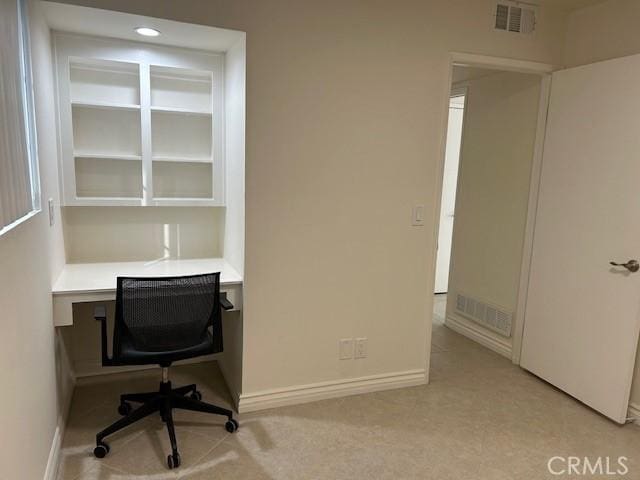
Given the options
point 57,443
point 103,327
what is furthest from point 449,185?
point 57,443

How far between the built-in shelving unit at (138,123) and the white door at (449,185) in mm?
2809

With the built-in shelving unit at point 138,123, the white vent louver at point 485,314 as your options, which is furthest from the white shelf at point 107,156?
the white vent louver at point 485,314

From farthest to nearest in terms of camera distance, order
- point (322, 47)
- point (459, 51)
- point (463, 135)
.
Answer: point (463, 135), point (459, 51), point (322, 47)

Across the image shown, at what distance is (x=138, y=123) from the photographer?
2885mm

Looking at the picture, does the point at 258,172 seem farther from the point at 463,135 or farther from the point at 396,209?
the point at 463,135

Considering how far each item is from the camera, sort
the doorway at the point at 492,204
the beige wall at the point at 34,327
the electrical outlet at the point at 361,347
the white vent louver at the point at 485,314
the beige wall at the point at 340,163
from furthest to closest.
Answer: the white vent louver at the point at 485,314 → the doorway at the point at 492,204 → the electrical outlet at the point at 361,347 → the beige wall at the point at 340,163 → the beige wall at the point at 34,327

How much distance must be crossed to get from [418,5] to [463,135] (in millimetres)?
1587

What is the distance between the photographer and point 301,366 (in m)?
2.79

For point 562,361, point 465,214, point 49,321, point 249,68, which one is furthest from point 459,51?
point 49,321

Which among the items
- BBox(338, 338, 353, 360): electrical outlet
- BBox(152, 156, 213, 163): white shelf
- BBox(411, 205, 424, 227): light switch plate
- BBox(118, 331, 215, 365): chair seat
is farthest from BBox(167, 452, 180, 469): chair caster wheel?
BBox(411, 205, 424, 227): light switch plate

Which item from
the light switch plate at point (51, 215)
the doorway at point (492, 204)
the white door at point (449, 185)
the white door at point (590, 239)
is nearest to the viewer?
the light switch plate at point (51, 215)

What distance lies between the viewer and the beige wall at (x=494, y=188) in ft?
11.1

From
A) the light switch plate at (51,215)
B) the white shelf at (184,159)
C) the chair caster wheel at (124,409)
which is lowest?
the chair caster wheel at (124,409)

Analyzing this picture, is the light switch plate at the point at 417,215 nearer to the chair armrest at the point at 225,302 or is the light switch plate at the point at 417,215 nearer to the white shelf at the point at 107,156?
the chair armrest at the point at 225,302
